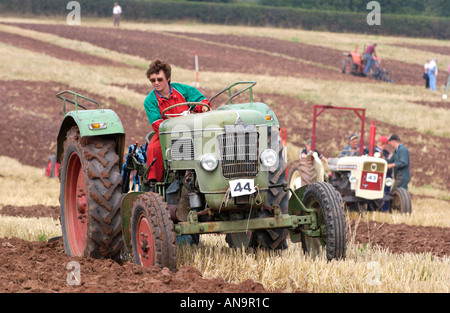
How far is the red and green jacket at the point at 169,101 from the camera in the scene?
21.2 feet

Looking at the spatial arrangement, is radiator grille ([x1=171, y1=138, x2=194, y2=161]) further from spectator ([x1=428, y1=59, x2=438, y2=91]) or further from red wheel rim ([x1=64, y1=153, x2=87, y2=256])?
spectator ([x1=428, y1=59, x2=438, y2=91])

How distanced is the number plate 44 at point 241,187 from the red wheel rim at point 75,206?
1.63m

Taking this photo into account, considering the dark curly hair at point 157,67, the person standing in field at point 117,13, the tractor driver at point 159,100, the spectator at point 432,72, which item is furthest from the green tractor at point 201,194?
the person standing in field at point 117,13

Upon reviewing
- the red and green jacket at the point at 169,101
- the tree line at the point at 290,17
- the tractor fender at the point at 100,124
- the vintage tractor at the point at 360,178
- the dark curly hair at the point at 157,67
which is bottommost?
the vintage tractor at the point at 360,178

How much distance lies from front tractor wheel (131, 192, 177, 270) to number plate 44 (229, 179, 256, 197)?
535 millimetres

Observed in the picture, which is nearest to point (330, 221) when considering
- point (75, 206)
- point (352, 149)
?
point (75, 206)

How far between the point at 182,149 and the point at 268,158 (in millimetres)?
699

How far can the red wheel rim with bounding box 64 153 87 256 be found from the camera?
6.64 meters

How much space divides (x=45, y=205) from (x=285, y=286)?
779 cm

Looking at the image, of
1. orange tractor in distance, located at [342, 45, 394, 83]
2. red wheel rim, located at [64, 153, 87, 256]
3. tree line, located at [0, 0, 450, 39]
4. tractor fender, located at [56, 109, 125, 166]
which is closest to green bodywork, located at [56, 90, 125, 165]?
tractor fender, located at [56, 109, 125, 166]

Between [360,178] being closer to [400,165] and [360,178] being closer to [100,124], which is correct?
[400,165]

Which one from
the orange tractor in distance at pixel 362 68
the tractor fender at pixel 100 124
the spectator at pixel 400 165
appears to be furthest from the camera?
the orange tractor in distance at pixel 362 68

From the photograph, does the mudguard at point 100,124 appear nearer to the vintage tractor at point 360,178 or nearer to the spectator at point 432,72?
the vintage tractor at point 360,178

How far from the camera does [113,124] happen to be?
622 cm
